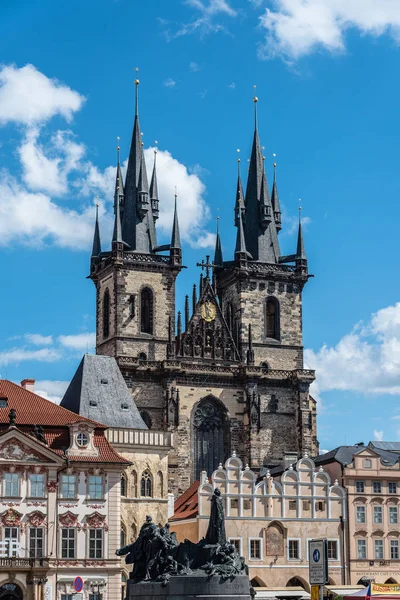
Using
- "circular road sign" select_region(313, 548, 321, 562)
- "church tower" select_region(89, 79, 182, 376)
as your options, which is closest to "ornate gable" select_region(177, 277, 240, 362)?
"church tower" select_region(89, 79, 182, 376)

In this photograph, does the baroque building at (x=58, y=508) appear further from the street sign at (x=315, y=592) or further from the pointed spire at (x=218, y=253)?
the pointed spire at (x=218, y=253)

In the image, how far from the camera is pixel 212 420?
91188mm

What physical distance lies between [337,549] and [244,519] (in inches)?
243

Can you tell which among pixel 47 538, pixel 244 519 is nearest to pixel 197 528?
pixel 244 519

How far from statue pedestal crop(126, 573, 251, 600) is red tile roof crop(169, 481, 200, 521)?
33.2 meters

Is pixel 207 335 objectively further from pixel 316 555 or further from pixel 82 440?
pixel 316 555

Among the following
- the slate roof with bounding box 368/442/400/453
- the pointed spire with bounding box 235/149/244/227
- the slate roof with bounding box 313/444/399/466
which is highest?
the pointed spire with bounding box 235/149/244/227

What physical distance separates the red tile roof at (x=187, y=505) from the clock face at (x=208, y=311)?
52.0 ft

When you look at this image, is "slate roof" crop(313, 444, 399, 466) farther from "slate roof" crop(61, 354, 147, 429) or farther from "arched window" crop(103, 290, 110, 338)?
"arched window" crop(103, 290, 110, 338)

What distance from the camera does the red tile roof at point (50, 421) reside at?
61.3m

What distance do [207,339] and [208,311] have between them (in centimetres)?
238

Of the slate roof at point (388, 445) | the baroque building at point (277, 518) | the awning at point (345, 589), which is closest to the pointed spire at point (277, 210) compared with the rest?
the slate roof at point (388, 445)

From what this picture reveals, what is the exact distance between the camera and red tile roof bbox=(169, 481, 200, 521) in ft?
240

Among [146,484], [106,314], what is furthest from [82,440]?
[106,314]
